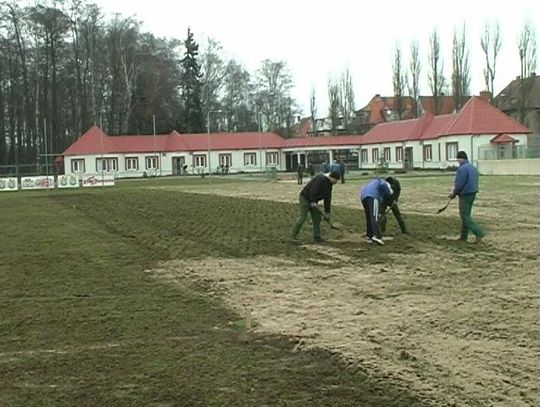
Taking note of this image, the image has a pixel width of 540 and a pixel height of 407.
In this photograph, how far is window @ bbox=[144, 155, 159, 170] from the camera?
284 feet

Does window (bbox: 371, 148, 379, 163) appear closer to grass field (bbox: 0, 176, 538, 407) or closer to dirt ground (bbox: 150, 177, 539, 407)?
grass field (bbox: 0, 176, 538, 407)

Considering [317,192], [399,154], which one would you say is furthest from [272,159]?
[317,192]

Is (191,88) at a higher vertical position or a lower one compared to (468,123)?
higher

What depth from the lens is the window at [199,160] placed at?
88.2 meters

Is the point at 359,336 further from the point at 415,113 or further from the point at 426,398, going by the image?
the point at 415,113

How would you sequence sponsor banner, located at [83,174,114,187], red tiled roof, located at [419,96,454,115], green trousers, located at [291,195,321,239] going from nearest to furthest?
green trousers, located at [291,195,321,239], sponsor banner, located at [83,174,114,187], red tiled roof, located at [419,96,454,115]

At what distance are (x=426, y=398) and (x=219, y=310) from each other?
382cm

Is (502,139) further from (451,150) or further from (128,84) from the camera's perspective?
(128,84)

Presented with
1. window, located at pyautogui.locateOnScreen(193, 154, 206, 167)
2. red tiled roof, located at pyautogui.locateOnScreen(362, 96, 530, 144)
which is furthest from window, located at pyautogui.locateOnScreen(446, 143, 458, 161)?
window, located at pyautogui.locateOnScreen(193, 154, 206, 167)

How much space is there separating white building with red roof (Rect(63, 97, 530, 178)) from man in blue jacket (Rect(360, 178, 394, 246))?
2221 inches

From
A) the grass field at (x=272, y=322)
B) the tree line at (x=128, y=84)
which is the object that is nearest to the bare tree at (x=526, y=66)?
the tree line at (x=128, y=84)

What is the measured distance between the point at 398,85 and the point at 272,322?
3287 inches

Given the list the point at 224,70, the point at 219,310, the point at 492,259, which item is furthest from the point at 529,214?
the point at 224,70

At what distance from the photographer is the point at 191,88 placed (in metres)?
96.6
